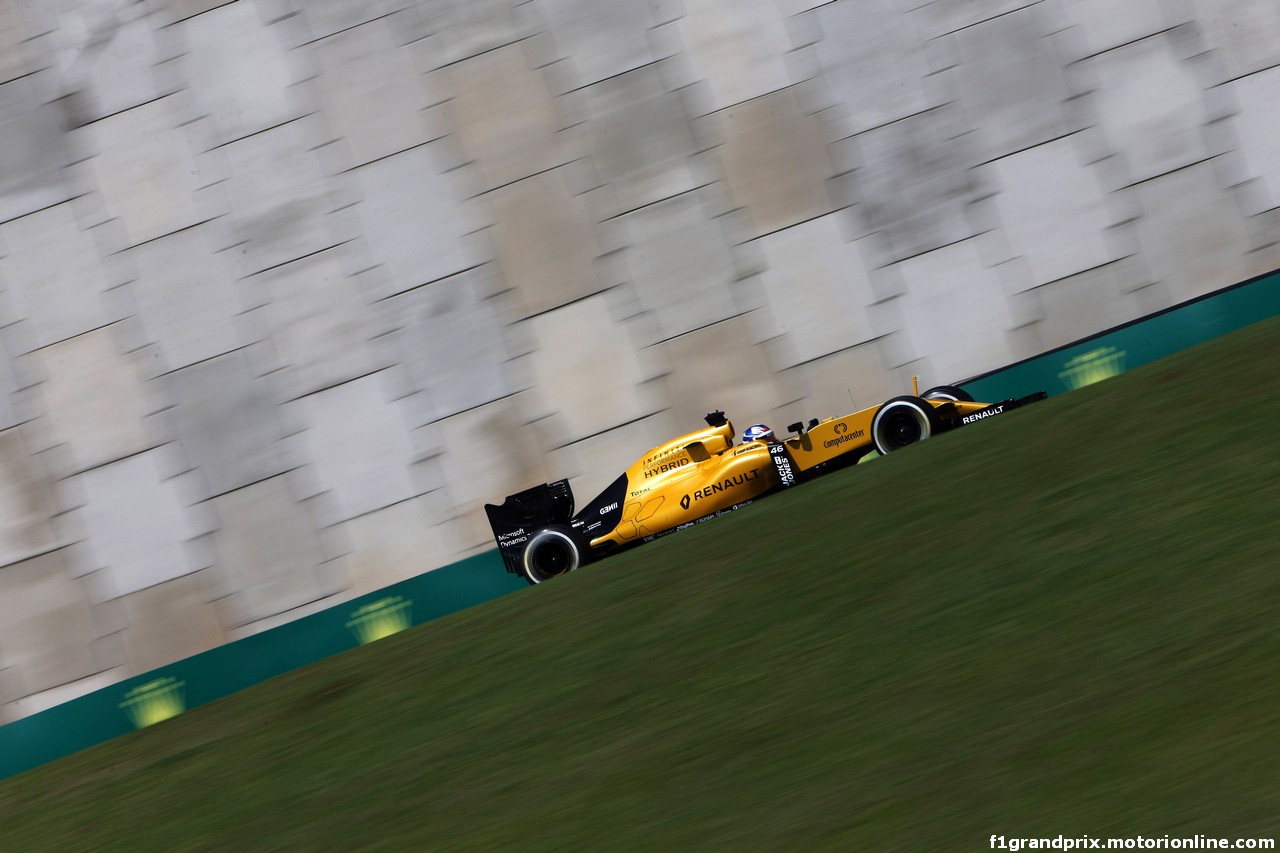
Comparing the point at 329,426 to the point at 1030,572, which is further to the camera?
the point at 329,426

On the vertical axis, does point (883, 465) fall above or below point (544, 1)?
below

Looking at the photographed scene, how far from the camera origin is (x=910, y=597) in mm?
6922

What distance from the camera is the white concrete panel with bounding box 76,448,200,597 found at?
44.4ft

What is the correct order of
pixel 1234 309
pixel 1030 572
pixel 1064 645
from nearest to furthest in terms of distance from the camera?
pixel 1064 645 → pixel 1030 572 → pixel 1234 309

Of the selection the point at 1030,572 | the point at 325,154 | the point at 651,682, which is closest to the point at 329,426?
the point at 325,154

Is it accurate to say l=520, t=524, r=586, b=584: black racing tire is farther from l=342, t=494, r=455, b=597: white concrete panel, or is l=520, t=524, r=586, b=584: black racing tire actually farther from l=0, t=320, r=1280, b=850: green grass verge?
l=342, t=494, r=455, b=597: white concrete panel

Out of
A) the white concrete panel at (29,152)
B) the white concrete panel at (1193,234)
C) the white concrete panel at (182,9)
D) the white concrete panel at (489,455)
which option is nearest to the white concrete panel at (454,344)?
the white concrete panel at (489,455)

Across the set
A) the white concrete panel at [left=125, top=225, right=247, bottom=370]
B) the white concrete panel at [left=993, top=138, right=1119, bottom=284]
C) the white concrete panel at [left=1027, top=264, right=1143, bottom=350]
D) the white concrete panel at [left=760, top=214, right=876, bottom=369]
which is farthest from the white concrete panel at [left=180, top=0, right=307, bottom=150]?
the white concrete panel at [left=1027, top=264, right=1143, bottom=350]

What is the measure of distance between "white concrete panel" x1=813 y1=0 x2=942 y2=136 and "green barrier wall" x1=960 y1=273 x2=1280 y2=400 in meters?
3.01

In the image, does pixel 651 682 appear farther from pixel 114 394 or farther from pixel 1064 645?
pixel 114 394

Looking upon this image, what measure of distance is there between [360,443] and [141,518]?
251 cm

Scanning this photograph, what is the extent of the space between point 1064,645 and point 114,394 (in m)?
10.9

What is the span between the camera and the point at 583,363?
1339 cm

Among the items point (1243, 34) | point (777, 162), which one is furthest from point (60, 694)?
point (1243, 34)
